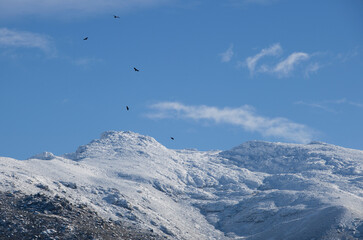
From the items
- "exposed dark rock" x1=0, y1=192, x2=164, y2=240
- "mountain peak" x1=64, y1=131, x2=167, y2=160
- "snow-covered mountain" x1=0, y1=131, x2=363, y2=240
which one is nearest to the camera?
"exposed dark rock" x1=0, y1=192, x2=164, y2=240

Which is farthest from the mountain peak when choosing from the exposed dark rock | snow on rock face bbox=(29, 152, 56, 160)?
the exposed dark rock

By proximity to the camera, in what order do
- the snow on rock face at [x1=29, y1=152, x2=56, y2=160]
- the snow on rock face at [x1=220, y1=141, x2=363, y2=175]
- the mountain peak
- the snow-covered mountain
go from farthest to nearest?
1. the snow on rock face at [x1=220, y1=141, x2=363, y2=175]
2. the mountain peak
3. the snow on rock face at [x1=29, y1=152, x2=56, y2=160]
4. the snow-covered mountain

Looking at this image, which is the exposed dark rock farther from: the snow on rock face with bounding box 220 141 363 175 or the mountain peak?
the snow on rock face with bounding box 220 141 363 175

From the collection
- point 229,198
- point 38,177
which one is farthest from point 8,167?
point 229,198

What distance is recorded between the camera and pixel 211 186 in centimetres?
12775

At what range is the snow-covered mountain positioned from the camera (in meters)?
97.1

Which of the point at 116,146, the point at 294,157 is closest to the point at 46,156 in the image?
the point at 116,146

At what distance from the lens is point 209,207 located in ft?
377

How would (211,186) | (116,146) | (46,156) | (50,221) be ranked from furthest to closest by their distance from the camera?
(116,146) → (211,186) → (46,156) → (50,221)

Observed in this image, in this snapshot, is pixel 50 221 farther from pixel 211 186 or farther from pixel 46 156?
pixel 211 186

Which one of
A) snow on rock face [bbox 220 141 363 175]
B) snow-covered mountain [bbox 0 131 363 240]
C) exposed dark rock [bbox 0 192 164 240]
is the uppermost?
snow on rock face [bbox 220 141 363 175]

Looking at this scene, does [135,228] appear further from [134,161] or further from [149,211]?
[134,161]

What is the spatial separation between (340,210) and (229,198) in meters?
24.1

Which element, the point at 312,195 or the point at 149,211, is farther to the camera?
the point at 312,195
